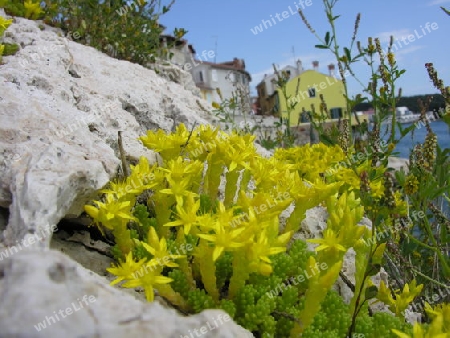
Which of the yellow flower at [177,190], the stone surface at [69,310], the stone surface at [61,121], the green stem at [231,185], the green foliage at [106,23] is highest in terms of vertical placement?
the green foliage at [106,23]

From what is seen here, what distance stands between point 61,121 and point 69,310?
5.18 feet

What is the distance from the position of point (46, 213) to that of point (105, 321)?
701 mm

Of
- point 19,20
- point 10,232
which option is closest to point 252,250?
point 10,232

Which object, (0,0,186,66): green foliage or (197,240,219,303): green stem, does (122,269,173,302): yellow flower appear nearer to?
(197,240,219,303): green stem

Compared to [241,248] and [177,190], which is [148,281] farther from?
[177,190]

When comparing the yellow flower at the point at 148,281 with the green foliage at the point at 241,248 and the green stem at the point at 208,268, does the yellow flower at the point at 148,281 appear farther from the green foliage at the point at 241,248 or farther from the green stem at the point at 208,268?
the green stem at the point at 208,268

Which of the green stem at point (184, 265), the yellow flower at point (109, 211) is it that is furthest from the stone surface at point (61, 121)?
the green stem at point (184, 265)

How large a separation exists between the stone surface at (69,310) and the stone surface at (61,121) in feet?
1.18

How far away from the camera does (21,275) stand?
4.49 feet

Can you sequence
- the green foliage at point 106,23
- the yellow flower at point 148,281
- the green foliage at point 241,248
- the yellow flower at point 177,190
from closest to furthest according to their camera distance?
1. the yellow flower at point 148,281
2. the green foliage at point 241,248
3. the yellow flower at point 177,190
4. the green foliage at point 106,23

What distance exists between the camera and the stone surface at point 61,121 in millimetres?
1976

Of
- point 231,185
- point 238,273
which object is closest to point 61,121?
point 231,185

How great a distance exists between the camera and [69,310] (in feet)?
4.34

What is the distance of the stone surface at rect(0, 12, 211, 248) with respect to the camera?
6.48 feet
